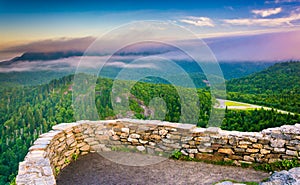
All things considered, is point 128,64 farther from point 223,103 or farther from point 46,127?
point 46,127

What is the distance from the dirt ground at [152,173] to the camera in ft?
19.0

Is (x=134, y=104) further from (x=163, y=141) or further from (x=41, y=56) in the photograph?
(x=41, y=56)

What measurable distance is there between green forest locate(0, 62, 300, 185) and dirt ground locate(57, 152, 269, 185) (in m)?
2.01

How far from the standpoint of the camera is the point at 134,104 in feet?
32.3

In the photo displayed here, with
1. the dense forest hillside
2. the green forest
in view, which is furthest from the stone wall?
the dense forest hillside

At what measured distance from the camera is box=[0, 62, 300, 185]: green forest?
31.3ft

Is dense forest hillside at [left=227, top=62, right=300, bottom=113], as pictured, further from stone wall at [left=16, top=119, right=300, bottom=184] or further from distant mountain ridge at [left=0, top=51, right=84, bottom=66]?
distant mountain ridge at [left=0, top=51, right=84, bottom=66]

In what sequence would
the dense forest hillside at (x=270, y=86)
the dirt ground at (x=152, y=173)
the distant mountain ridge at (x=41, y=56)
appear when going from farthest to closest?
the distant mountain ridge at (x=41, y=56) < the dense forest hillside at (x=270, y=86) < the dirt ground at (x=152, y=173)

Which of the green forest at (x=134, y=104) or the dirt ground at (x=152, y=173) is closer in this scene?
the dirt ground at (x=152, y=173)

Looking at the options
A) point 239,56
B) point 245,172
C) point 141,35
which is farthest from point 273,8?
point 245,172

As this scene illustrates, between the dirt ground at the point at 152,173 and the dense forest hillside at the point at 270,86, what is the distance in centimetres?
675

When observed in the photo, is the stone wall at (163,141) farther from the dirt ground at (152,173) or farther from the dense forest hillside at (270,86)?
the dense forest hillside at (270,86)

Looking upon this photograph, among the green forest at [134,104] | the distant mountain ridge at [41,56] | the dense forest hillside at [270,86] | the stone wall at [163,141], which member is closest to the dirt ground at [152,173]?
the stone wall at [163,141]

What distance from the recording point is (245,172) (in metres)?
6.12
